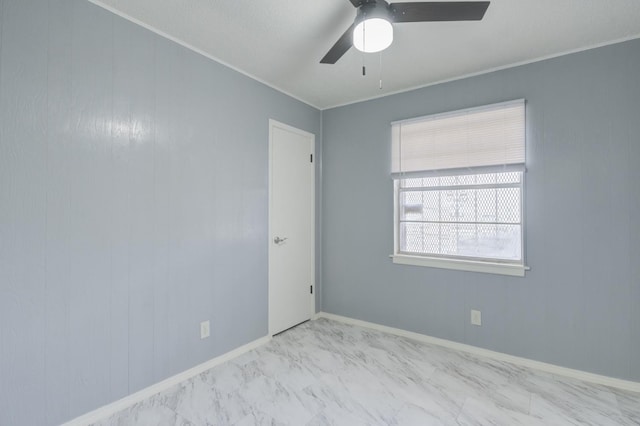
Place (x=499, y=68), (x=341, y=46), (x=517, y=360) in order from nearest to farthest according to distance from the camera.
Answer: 1. (x=341, y=46)
2. (x=517, y=360)
3. (x=499, y=68)

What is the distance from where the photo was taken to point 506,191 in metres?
2.78

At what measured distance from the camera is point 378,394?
2248mm

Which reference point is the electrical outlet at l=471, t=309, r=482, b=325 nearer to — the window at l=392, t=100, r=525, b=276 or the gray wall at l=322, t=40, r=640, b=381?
the gray wall at l=322, t=40, r=640, b=381

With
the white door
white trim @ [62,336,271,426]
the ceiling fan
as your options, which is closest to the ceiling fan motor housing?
the ceiling fan

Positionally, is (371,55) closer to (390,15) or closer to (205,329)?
(390,15)

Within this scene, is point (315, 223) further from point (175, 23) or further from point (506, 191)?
point (175, 23)

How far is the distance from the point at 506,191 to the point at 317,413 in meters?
2.28

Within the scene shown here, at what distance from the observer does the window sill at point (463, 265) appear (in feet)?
8.89

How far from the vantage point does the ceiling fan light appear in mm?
1634

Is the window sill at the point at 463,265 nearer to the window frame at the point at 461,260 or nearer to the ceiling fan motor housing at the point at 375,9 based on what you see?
the window frame at the point at 461,260

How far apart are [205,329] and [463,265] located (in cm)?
228

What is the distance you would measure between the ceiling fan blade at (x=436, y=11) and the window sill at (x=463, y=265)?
1.97 meters

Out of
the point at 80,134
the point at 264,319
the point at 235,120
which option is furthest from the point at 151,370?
the point at 235,120

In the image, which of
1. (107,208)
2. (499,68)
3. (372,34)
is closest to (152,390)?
(107,208)
